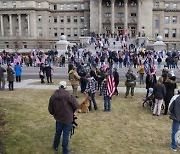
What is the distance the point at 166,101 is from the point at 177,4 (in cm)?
8491

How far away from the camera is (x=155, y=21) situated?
89.9 m

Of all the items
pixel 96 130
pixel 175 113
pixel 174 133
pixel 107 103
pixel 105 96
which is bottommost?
pixel 96 130

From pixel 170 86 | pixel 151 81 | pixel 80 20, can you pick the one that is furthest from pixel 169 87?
pixel 80 20

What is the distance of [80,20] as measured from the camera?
95.1 metres

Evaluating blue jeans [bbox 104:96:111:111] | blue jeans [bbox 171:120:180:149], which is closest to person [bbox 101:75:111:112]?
blue jeans [bbox 104:96:111:111]

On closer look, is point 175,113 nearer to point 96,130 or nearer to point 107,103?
point 96,130

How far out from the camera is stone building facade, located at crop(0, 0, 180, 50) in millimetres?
85125

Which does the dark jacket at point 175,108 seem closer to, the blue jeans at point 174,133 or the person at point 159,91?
the blue jeans at point 174,133

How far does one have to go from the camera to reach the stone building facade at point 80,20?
279 ft

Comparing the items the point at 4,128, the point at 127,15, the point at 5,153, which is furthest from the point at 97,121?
the point at 127,15

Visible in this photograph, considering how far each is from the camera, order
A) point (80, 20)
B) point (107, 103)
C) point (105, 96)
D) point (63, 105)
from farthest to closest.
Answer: point (80, 20), point (107, 103), point (105, 96), point (63, 105)

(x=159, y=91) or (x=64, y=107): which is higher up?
(x=64, y=107)

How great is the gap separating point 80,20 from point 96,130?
85758 mm

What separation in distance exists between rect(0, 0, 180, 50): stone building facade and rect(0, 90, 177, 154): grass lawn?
69965mm
